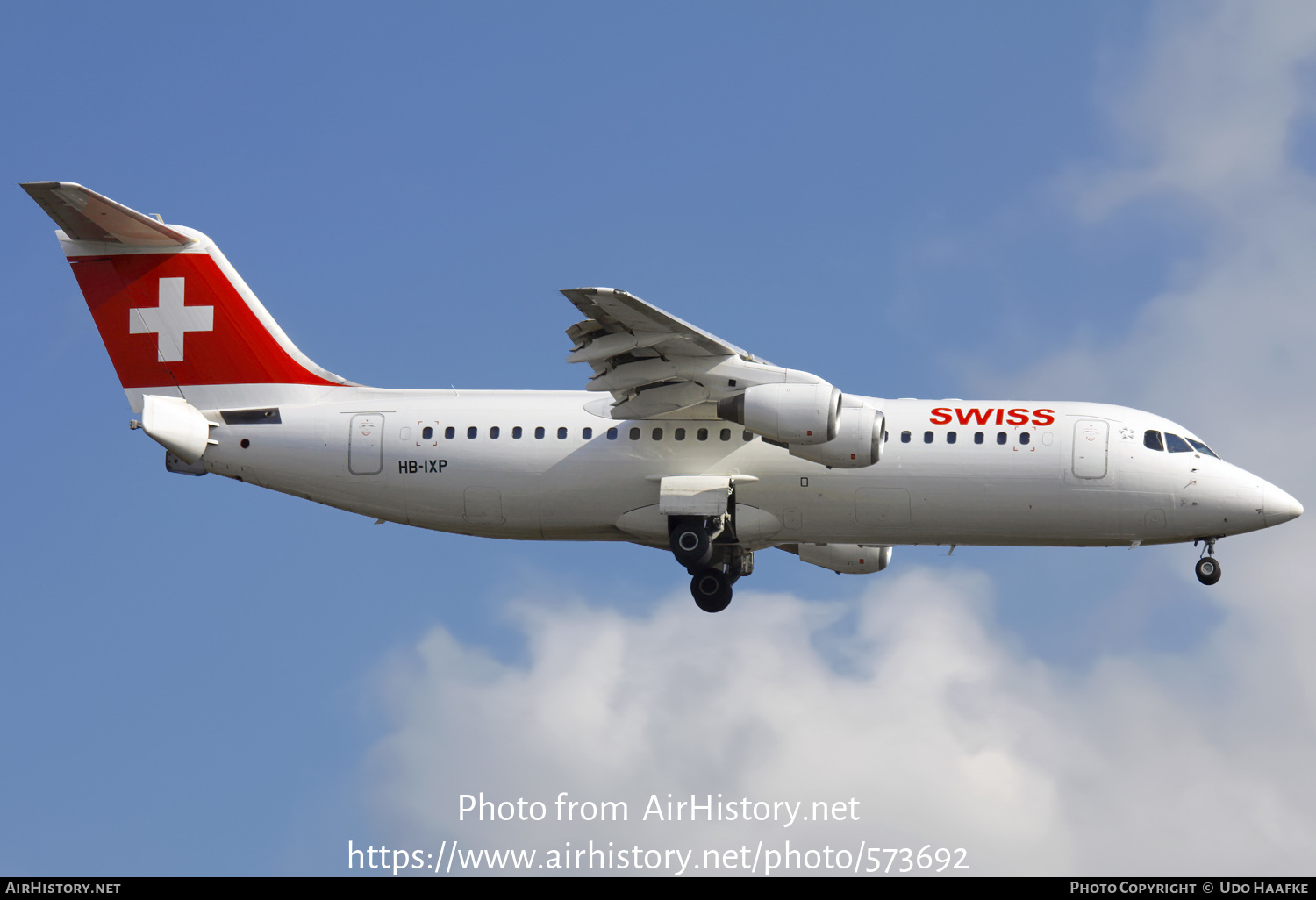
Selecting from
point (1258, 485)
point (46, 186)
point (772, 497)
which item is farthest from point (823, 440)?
point (46, 186)

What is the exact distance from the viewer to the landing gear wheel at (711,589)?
2570 centimetres

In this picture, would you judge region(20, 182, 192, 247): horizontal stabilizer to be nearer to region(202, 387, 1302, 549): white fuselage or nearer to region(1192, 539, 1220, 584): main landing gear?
region(202, 387, 1302, 549): white fuselage

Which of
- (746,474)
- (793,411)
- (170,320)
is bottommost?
(746,474)

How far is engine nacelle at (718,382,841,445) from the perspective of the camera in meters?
22.9

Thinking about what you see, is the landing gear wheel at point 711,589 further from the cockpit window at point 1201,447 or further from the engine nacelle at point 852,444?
the cockpit window at point 1201,447

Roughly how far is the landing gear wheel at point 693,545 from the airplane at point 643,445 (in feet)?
0.10

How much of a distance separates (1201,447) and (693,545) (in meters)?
7.63

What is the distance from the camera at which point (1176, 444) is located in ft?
80.0

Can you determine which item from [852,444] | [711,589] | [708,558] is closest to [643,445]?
Answer: [708,558]

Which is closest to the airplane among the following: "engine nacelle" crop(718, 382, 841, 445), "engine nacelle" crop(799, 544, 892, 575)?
"engine nacelle" crop(718, 382, 841, 445)

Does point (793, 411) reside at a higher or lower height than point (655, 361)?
lower

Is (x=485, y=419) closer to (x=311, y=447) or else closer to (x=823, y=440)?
(x=311, y=447)

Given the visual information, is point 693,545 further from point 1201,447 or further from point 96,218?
point 96,218

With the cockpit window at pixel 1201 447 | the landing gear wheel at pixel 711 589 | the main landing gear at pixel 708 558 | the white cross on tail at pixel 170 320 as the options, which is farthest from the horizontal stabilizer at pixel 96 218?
the cockpit window at pixel 1201 447
